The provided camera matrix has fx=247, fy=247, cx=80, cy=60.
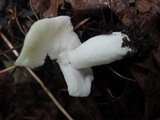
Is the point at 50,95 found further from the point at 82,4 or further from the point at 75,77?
the point at 82,4

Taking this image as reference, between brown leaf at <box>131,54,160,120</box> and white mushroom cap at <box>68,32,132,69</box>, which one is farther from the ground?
white mushroom cap at <box>68,32,132,69</box>

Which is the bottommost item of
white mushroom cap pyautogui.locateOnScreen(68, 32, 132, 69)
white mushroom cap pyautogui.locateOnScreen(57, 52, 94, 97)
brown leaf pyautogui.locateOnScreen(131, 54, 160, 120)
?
brown leaf pyautogui.locateOnScreen(131, 54, 160, 120)

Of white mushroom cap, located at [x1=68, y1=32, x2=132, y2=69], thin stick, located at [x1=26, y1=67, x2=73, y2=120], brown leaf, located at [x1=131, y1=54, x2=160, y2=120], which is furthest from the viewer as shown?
thin stick, located at [x1=26, y1=67, x2=73, y2=120]

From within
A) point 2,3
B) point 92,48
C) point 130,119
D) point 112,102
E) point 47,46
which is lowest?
point 130,119

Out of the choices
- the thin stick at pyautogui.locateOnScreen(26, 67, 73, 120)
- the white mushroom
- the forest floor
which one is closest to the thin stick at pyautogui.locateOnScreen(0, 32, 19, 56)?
the forest floor

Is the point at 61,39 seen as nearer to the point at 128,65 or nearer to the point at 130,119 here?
the point at 128,65

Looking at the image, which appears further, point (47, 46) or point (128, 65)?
point (128, 65)

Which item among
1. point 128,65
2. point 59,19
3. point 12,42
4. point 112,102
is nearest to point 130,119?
point 112,102

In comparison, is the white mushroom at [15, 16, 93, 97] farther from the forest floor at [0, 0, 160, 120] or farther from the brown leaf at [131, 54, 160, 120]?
the brown leaf at [131, 54, 160, 120]
